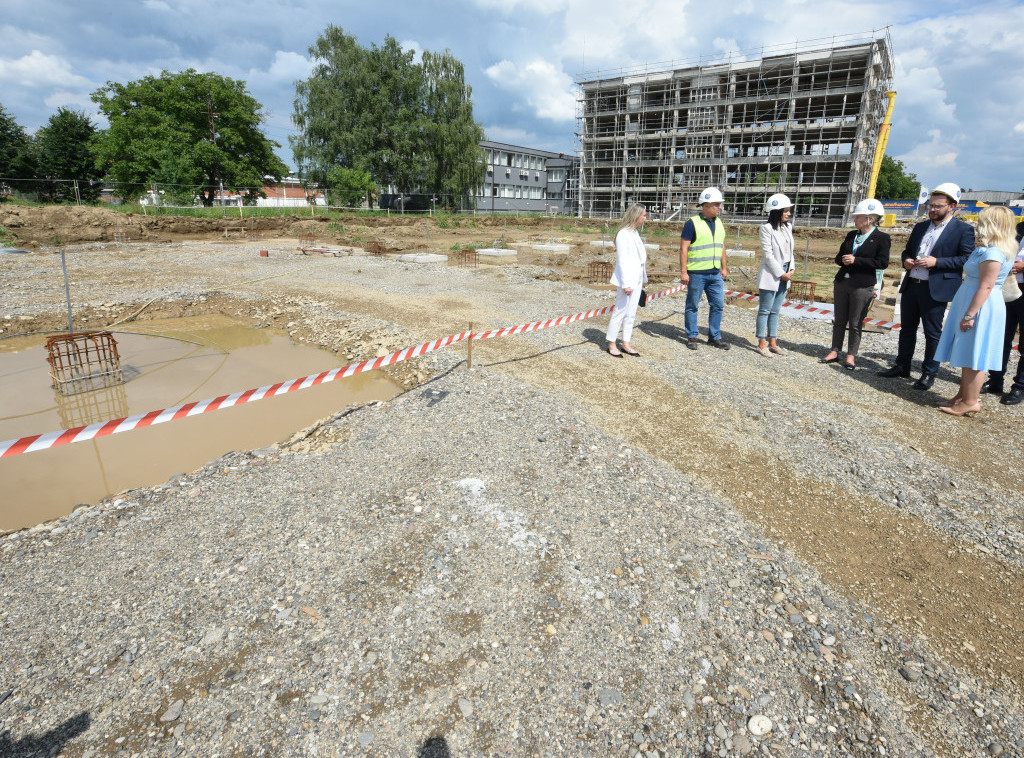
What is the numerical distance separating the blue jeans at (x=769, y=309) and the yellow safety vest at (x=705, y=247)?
2.47 ft

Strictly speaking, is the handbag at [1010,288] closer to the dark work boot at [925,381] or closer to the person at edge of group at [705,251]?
the dark work boot at [925,381]

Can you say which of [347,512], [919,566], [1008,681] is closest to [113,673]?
[347,512]

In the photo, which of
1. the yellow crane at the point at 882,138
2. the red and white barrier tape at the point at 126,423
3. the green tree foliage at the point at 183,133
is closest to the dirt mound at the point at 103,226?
the green tree foliage at the point at 183,133

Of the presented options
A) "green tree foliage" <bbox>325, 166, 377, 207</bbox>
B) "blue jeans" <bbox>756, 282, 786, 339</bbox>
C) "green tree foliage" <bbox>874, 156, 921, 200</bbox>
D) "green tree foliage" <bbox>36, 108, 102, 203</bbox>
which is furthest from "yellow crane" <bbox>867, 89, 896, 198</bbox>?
"green tree foliage" <bbox>36, 108, 102, 203</bbox>

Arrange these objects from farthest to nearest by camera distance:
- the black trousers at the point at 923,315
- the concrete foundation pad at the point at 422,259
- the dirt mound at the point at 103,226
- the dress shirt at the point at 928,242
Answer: the dirt mound at the point at 103,226
the concrete foundation pad at the point at 422,259
the black trousers at the point at 923,315
the dress shirt at the point at 928,242

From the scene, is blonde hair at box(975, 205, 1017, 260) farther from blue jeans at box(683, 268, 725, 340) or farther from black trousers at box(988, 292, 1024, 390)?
blue jeans at box(683, 268, 725, 340)

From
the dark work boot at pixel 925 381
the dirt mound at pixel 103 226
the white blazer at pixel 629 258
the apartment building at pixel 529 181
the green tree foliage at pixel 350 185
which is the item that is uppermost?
the apartment building at pixel 529 181

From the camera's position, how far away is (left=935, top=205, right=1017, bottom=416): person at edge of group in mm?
4648

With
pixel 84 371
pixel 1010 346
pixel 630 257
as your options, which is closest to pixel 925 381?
pixel 1010 346

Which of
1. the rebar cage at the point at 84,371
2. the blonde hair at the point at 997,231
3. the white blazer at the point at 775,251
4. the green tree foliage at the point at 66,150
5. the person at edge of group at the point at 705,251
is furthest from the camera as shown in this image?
the green tree foliage at the point at 66,150

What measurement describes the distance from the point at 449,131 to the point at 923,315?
4681 cm

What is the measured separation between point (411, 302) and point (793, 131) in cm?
5273

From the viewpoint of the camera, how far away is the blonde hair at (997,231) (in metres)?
4.64

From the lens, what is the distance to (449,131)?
46.2 meters
